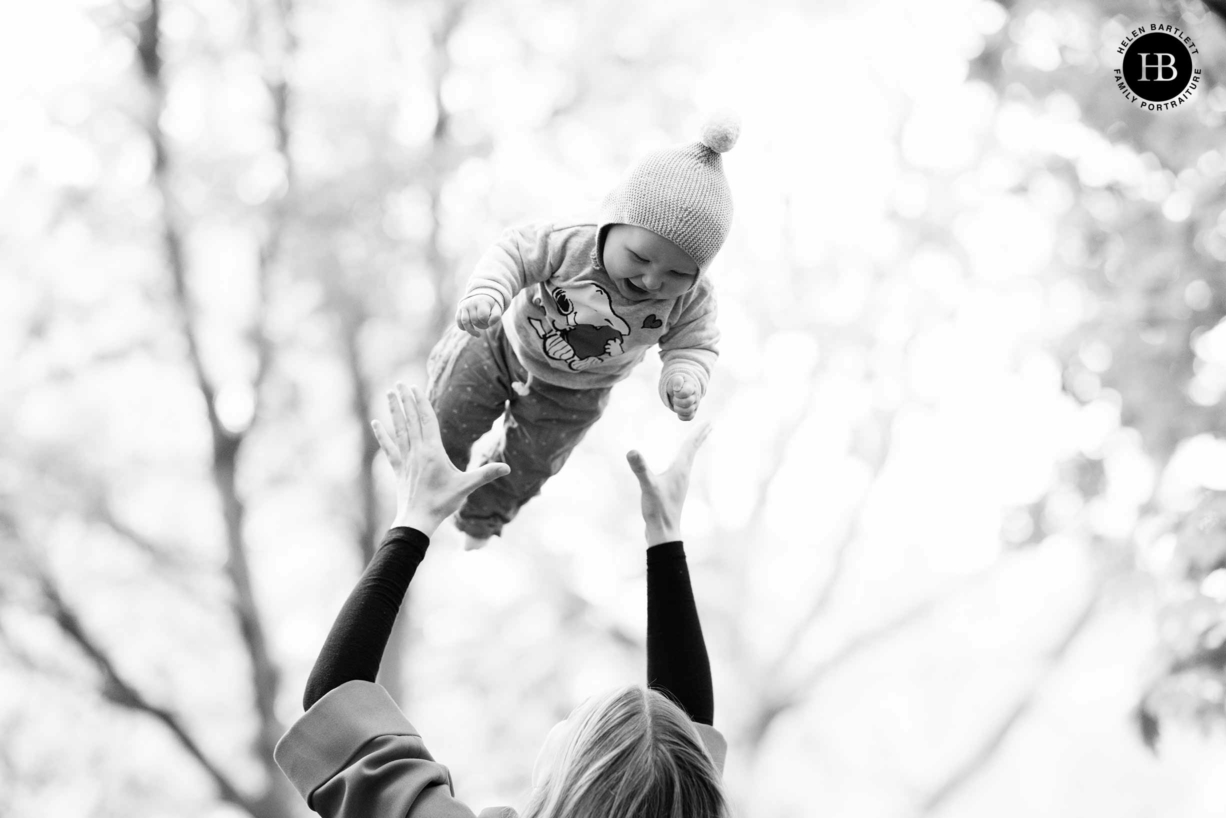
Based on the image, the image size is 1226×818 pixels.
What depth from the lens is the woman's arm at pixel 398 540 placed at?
1.29 meters

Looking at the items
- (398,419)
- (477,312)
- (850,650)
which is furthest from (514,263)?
(850,650)

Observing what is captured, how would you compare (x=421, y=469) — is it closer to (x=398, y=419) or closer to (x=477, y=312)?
(x=398, y=419)

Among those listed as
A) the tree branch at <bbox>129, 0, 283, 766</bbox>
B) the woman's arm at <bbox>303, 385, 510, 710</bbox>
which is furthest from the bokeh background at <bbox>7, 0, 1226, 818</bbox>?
the woman's arm at <bbox>303, 385, 510, 710</bbox>

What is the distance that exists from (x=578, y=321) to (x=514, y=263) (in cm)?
12

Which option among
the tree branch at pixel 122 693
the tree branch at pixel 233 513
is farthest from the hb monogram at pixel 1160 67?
the tree branch at pixel 122 693

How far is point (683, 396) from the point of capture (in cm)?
149

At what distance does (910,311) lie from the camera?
468 cm

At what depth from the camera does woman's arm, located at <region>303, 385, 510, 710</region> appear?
1.29 m

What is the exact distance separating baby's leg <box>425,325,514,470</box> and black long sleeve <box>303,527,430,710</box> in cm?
42

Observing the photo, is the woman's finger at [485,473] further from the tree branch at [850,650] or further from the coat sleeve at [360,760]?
the tree branch at [850,650]

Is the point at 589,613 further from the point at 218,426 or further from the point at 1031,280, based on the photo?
the point at 1031,280

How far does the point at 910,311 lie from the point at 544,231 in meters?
3.43

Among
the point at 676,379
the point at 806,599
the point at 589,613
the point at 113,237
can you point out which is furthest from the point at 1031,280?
the point at 113,237

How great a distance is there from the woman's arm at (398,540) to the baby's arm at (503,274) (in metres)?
0.17
